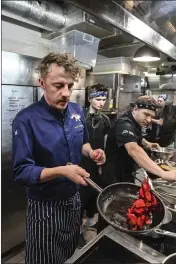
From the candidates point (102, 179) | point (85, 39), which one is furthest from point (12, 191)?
point (85, 39)

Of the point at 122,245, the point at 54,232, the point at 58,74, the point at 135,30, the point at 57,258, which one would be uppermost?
the point at 135,30

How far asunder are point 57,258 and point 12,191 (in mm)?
742

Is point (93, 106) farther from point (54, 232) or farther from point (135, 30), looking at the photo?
point (54, 232)

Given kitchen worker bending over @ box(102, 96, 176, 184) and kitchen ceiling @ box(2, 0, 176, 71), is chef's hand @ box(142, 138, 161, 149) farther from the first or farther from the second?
kitchen ceiling @ box(2, 0, 176, 71)

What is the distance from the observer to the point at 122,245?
0.59m

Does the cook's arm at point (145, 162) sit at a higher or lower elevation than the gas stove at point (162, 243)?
higher

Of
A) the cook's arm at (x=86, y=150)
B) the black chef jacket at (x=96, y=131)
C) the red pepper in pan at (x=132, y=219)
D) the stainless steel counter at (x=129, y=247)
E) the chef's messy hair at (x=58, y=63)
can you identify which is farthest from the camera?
the black chef jacket at (x=96, y=131)

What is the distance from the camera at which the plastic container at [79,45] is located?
1304mm

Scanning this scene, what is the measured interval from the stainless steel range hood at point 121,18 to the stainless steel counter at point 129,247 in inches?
31.5

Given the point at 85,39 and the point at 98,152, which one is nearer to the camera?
the point at 98,152

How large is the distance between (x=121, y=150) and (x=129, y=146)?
4.8 inches

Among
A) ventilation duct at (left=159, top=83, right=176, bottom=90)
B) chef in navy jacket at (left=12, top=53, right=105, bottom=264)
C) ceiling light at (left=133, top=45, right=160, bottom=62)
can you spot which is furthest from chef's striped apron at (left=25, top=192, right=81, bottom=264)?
ceiling light at (left=133, top=45, right=160, bottom=62)

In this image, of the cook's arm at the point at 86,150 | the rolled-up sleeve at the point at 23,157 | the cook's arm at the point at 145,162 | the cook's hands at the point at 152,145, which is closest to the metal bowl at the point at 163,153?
Answer: the cook's hands at the point at 152,145

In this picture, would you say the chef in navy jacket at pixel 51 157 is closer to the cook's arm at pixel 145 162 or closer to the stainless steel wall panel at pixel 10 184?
the cook's arm at pixel 145 162
